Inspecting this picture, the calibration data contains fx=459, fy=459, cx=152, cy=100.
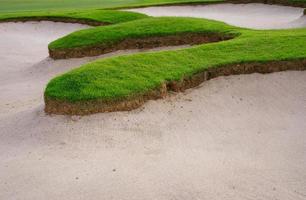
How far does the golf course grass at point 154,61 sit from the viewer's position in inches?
399

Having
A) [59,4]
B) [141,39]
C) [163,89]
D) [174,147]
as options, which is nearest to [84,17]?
[141,39]

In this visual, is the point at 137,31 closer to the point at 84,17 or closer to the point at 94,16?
the point at 94,16

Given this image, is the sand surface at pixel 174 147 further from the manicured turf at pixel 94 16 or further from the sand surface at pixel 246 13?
the sand surface at pixel 246 13

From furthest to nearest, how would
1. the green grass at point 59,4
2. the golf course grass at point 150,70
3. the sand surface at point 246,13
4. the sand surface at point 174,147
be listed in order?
1. the green grass at point 59,4
2. the sand surface at point 246,13
3. the golf course grass at point 150,70
4. the sand surface at point 174,147

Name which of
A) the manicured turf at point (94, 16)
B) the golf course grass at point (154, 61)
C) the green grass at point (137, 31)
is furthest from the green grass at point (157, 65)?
the manicured turf at point (94, 16)

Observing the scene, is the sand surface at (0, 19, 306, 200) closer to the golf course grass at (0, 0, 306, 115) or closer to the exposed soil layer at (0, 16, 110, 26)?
the golf course grass at (0, 0, 306, 115)

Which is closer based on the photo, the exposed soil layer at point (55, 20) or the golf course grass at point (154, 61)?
the golf course grass at point (154, 61)

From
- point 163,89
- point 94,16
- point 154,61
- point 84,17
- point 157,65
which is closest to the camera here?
point 163,89

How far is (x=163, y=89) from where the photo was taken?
1076 cm

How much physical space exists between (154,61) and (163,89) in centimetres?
131

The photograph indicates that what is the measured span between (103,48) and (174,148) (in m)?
7.64

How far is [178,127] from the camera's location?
9.47m

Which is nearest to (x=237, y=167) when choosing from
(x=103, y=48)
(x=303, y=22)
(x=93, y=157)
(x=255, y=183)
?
(x=255, y=183)

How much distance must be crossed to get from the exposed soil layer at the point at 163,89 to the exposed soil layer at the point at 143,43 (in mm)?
3759
